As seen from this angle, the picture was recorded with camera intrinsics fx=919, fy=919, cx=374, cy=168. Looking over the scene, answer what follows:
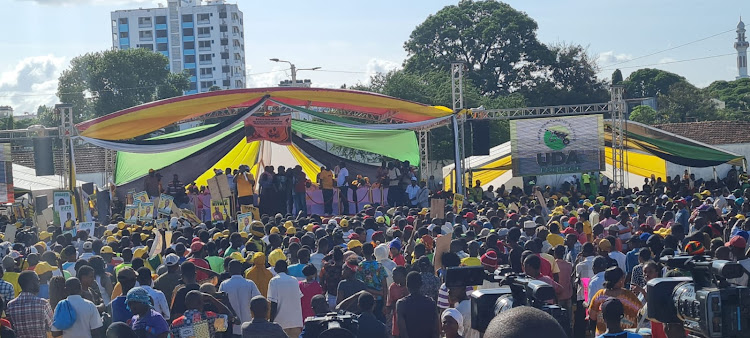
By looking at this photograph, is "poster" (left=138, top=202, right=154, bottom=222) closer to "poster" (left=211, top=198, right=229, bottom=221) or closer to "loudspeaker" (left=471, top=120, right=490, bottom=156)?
"poster" (left=211, top=198, right=229, bottom=221)

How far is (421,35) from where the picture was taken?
60.4 m

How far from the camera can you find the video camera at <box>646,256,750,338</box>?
4.45m

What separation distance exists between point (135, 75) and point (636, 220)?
58451mm

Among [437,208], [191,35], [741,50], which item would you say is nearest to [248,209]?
[437,208]

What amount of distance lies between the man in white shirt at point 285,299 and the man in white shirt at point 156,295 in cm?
102

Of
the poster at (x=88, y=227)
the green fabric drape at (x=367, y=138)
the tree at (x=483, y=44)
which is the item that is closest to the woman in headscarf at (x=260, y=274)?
the poster at (x=88, y=227)

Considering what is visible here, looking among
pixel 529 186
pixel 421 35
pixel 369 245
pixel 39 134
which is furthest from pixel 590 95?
pixel 369 245

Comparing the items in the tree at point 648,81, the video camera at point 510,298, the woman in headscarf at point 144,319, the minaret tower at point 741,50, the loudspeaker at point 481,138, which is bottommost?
the woman in headscarf at point 144,319

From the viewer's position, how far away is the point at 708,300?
444 cm

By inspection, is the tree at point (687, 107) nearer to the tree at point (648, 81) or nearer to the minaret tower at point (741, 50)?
the tree at point (648, 81)

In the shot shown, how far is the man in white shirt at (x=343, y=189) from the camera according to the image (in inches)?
894

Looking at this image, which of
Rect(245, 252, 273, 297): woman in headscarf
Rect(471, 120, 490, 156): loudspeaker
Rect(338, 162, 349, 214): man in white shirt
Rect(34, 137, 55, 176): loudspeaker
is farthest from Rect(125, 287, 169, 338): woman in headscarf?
Rect(471, 120, 490, 156): loudspeaker

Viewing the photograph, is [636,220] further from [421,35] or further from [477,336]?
[421,35]

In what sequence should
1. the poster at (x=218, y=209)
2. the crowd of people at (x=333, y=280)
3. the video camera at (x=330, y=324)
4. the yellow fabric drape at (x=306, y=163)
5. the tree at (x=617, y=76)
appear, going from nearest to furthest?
the video camera at (x=330, y=324) < the crowd of people at (x=333, y=280) < the poster at (x=218, y=209) < the yellow fabric drape at (x=306, y=163) < the tree at (x=617, y=76)
